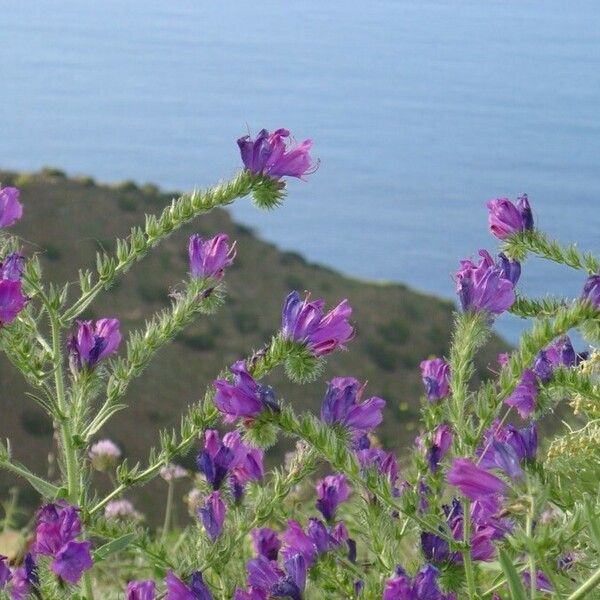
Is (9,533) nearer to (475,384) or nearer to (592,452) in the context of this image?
(592,452)

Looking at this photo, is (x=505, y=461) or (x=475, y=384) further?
(x=475, y=384)

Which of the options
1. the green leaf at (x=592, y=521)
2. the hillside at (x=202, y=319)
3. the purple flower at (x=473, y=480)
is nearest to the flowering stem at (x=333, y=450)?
the purple flower at (x=473, y=480)

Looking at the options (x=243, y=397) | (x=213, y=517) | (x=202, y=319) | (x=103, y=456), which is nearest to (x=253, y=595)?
(x=213, y=517)

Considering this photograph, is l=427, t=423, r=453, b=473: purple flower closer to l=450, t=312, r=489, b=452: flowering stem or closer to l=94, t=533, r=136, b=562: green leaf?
l=450, t=312, r=489, b=452: flowering stem

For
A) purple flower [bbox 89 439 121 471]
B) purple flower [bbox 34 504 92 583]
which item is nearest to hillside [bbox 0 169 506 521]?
purple flower [bbox 89 439 121 471]

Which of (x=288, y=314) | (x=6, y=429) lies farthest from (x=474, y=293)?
(x=6, y=429)

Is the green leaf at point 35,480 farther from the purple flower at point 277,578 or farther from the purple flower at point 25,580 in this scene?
the purple flower at point 277,578
